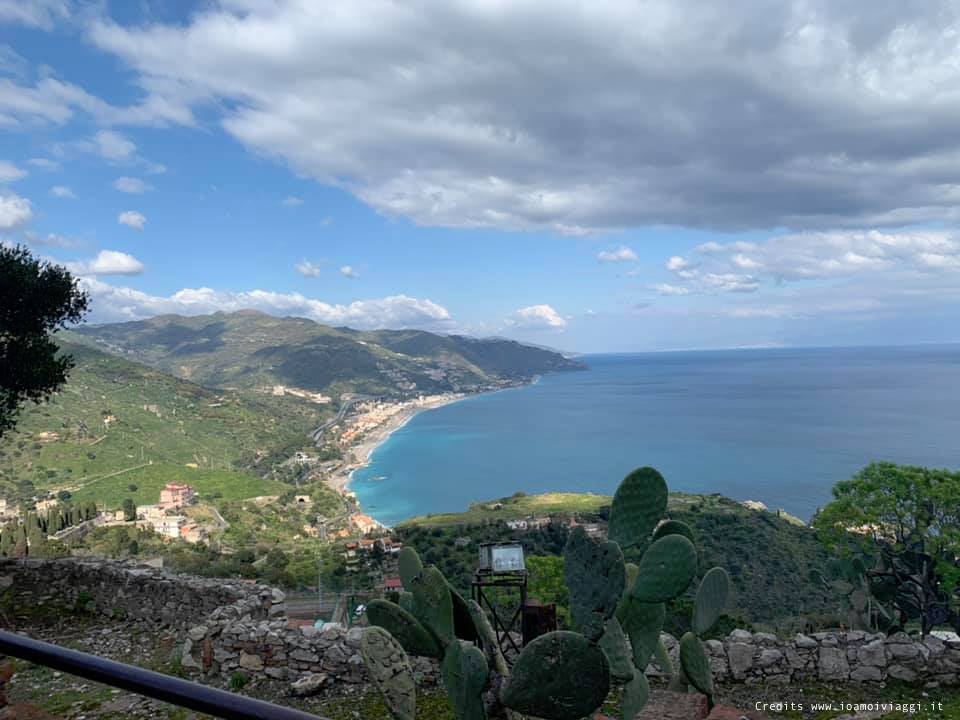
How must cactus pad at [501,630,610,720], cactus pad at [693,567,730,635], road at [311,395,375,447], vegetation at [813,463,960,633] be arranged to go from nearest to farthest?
1. cactus pad at [501,630,610,720]
2. cactus pad at [693,567,730,635]
3. vegetation at [813,463,960,633]
4. road at [311,395,375,447]

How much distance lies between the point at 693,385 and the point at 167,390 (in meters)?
152

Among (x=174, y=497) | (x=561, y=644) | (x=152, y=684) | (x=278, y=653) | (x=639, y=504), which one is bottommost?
(x=174, y=497)

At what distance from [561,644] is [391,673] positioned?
791 mm

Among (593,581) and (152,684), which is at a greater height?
(152,684)

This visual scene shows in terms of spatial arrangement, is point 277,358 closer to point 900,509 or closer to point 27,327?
point 27,327

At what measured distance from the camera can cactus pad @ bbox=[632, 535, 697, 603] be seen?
2650 mm

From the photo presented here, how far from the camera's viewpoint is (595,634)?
7.60 feet

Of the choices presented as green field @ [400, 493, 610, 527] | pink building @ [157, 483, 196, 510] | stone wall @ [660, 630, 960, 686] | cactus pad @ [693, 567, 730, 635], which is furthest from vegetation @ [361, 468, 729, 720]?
pink building @ [157, 483, 196, 510]

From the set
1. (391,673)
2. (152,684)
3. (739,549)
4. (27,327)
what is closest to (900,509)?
(391,673)

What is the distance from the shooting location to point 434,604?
8.95 ft

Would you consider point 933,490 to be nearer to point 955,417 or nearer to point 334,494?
point 334,494

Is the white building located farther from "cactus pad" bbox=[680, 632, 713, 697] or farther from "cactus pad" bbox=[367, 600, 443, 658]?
"cactus pad" bbox=[680, 632, 713, 697]

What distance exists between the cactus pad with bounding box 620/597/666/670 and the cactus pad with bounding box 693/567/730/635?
0.68 metres

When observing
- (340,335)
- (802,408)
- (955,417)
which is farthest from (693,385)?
(340,335)
